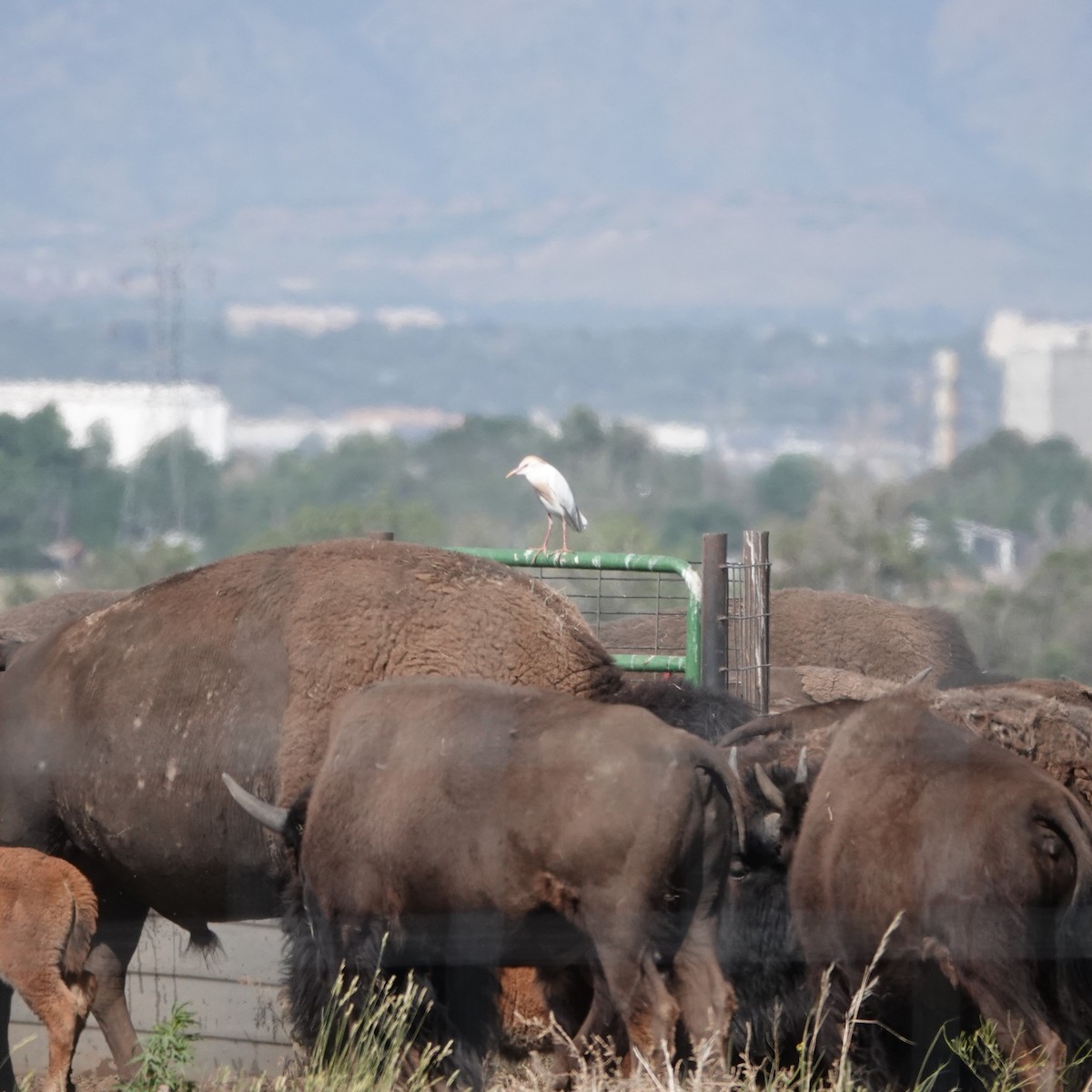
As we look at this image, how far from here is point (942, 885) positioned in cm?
441

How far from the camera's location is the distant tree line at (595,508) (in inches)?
813

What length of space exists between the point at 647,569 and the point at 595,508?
3279 centimetres

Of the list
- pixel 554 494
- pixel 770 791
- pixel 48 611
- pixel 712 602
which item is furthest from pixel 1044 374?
pixel 770 791

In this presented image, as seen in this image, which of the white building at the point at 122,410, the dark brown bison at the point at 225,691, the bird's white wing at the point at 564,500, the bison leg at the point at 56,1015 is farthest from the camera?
the white building at the point at 122,410

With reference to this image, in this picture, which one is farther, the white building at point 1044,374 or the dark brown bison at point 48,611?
the white building at point 1044,374

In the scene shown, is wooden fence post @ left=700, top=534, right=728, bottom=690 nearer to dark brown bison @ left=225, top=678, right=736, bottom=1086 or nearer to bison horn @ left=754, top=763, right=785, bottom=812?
bison horn @ left=754, top=763, right=785, bottom=812

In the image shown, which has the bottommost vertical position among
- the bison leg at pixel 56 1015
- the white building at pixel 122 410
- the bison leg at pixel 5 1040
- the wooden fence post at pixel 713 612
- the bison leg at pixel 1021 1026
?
the bison leg at pixel 5 1040

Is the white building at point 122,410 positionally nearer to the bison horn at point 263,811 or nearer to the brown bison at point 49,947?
Result: the brown bison at point 49,947

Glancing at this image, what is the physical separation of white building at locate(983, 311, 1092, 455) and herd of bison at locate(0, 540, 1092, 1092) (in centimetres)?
1912

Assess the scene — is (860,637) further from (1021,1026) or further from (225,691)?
(1021,1026)

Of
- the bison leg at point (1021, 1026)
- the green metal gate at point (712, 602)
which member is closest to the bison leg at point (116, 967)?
the green metal gate at point (712, 602)

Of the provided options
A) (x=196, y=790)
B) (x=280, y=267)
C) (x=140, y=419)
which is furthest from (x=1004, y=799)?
(x=280, y=267)

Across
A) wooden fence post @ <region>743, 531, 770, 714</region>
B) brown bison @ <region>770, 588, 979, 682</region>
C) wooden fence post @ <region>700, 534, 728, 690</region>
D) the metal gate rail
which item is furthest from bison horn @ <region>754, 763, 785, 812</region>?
brown bison @ <region>770, 588, 979, 682</region>

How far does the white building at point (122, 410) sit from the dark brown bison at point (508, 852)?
45.4 ft
